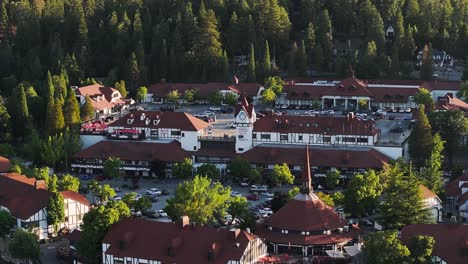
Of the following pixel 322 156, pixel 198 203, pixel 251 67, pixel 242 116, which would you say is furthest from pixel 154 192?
pixel 251 67

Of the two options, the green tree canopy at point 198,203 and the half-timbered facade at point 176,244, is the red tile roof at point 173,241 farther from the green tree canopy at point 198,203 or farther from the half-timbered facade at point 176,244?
the green tree canopy at point 198,203

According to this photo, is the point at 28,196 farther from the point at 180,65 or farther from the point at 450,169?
the point at 180,65

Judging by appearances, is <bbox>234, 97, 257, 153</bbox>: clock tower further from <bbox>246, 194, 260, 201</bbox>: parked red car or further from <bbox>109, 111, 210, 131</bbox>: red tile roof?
<bbox>246, 194, 260, 201</bbox>: parked red car

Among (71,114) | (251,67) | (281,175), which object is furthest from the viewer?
(251,67)

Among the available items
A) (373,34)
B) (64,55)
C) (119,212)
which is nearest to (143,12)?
(64,55)

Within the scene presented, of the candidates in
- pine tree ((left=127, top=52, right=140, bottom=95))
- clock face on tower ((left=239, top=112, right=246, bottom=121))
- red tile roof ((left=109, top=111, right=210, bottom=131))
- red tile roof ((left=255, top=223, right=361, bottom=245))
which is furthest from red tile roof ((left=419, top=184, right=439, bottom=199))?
pine tree ((left=127, top=52, right=140, bottom=95))

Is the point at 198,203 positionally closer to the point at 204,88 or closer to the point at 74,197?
the point at 74,197
